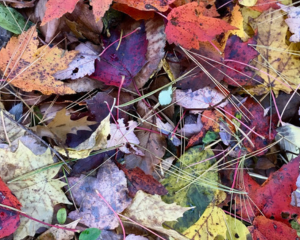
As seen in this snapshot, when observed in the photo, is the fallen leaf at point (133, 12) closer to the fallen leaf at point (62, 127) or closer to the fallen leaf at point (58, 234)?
the fallen leaf at point (62, 127)

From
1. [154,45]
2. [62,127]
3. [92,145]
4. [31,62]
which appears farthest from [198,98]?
[31,62]

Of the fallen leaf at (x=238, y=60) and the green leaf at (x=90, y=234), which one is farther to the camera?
the fallen leaf at (x=238, y=60)

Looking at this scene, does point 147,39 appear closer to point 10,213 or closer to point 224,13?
point 224,13

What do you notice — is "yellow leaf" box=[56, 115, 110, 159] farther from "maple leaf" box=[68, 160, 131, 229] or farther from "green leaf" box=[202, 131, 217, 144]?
"green leaf" box=[202, 131, 217, 144]

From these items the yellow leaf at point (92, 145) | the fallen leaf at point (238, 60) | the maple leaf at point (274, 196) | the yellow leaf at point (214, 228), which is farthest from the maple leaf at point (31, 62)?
the maple leaf at point (274, 196)

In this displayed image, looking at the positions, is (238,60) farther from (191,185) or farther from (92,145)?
(92,145)
